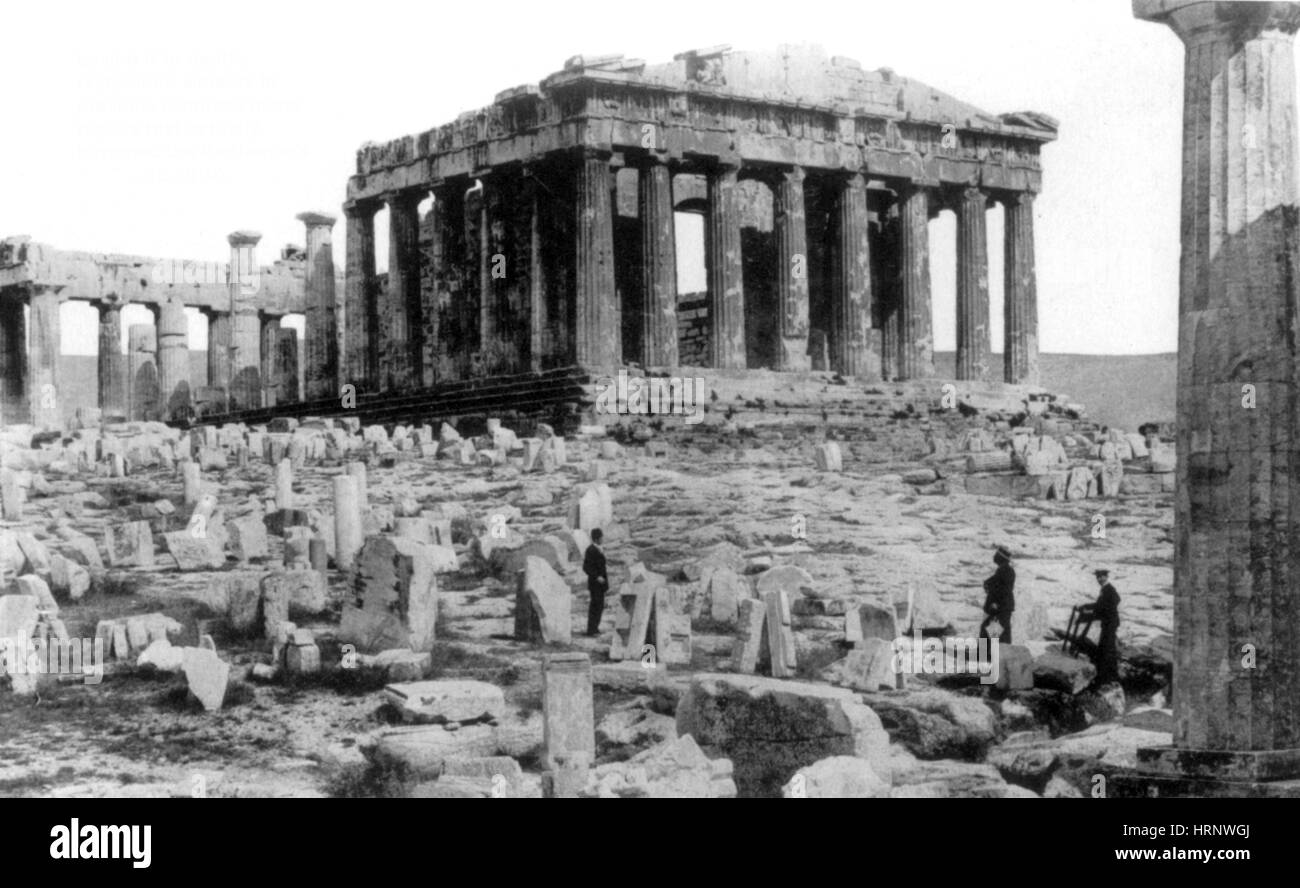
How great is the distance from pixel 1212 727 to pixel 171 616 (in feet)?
35.8

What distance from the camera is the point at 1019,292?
4100 centimetres

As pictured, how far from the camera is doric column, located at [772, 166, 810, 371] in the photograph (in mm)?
37250

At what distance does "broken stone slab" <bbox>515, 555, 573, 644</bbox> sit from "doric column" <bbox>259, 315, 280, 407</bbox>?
29.6 m

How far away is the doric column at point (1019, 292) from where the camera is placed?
40.8m

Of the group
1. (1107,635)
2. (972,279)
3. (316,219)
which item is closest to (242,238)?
(316,219)

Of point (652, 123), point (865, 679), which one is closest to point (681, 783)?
point (865, 679)

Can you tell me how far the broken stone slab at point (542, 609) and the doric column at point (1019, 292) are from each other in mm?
22295

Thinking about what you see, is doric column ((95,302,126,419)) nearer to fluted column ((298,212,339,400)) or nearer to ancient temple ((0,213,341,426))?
ancient temple ((0,213,341,426))

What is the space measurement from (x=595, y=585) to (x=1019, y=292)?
74.9 ft

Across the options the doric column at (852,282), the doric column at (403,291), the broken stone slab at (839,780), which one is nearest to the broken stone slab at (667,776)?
the broken stone slab at (839,780)

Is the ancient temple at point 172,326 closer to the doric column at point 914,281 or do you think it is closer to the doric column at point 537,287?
the doric column at point 537,287

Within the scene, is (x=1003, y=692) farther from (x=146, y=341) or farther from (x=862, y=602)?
(x=146, y=341)

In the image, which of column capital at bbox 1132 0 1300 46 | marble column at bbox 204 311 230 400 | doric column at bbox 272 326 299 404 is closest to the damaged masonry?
column capital at bbox 1132 0 1300 46
